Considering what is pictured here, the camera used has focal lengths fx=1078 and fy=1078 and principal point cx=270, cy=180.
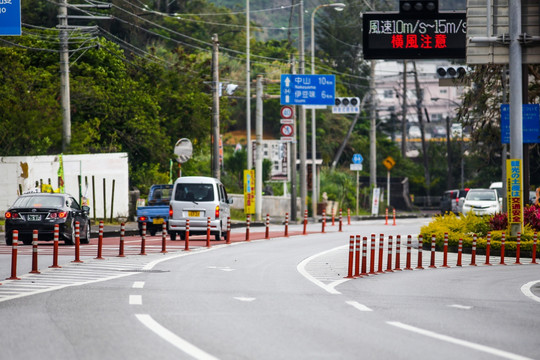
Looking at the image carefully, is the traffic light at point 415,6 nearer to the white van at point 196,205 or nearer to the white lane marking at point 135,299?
the white van at point 196,205

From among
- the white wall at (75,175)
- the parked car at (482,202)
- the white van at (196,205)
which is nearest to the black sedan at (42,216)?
the white van at (196,205)

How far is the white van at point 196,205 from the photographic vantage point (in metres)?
33.8

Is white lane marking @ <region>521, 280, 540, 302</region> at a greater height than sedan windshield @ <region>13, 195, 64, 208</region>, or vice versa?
sedan windshield @ <region>13, 195, 64, 208</region>

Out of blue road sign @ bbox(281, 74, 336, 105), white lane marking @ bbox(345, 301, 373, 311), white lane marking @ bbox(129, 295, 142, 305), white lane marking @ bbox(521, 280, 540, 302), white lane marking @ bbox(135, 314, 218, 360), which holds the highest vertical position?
blue road sign @ bbox(281, 74, 336, 105)

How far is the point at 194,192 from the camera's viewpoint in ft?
112

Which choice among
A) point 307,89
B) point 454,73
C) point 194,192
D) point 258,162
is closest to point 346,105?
point 307,89

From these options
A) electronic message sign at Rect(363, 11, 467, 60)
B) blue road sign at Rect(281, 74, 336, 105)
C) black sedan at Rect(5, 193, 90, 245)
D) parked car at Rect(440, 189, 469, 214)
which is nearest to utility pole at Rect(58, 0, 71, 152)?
black sedan at Rect(5, 193, 90, 245)

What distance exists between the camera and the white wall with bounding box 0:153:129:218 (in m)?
40.9

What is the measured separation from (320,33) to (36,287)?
10222 centimetres

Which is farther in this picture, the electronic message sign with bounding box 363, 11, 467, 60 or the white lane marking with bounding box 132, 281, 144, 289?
the electronic message sign with bounding box 363, 11, 467, 60

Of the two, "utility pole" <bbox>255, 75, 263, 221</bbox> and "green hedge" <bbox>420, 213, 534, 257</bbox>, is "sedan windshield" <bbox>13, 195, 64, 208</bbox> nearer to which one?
"green hedge" <bbox>420, 213, 534, 257</bbox>

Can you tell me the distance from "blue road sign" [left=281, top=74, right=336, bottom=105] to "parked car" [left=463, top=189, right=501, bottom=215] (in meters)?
9.07

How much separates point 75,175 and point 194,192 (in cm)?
919

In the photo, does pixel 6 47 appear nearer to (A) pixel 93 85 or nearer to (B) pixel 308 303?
(A) pixel 93 85
